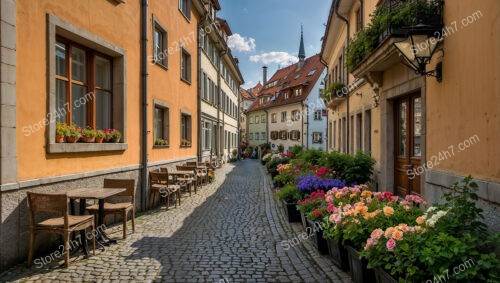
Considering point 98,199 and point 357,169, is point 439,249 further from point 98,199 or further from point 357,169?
point 357,169

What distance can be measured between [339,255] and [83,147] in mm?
4913

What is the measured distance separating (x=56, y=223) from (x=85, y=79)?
3484 millimetres

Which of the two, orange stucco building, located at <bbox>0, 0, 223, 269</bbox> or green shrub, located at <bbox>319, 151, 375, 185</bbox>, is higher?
orange stucco building, located at <bbox>0, 0, 223, 269</bbox>

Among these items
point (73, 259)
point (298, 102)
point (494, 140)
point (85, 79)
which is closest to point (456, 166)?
point (494, 140)

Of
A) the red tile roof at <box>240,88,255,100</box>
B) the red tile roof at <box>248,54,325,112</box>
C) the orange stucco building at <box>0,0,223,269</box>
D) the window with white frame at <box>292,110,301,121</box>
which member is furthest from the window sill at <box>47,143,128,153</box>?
the red tile roof at <box>240,88,255,100</box>

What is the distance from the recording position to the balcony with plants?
548 cm

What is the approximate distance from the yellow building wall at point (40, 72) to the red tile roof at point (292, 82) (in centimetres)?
3131

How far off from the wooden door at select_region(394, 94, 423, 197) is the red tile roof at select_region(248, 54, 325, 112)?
2928 cm

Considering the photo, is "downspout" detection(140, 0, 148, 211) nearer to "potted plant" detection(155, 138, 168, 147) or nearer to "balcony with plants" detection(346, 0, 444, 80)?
"potted plant" detection(155, 138, 168, 147)

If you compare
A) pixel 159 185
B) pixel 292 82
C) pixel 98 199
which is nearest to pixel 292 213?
pixel 159 185

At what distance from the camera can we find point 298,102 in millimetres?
40375

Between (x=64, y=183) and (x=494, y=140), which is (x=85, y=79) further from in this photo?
(x=494, y=140)

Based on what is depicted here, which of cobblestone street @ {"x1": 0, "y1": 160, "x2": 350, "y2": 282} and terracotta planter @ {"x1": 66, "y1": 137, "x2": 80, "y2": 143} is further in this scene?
terracotta planter @ {"x1": 66, "y1": 137, "x2": 80, "y2": 143}

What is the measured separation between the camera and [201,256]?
17.8 feet
